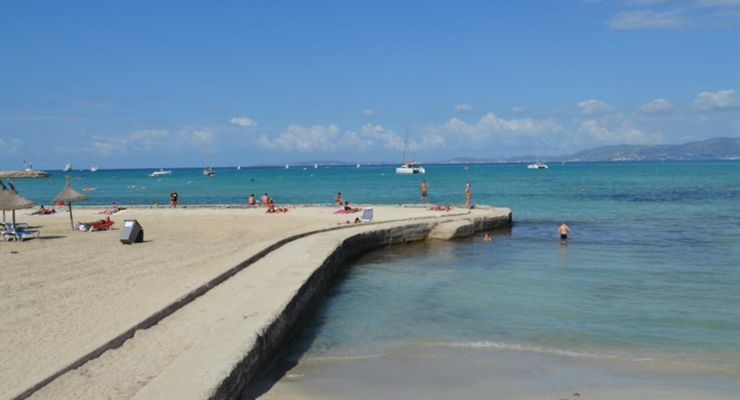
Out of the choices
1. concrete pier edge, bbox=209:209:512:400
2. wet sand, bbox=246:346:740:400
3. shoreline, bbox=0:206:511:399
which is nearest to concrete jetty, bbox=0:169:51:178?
shoreline, bbox=0:206:511:399

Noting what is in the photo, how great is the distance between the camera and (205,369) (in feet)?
23.3

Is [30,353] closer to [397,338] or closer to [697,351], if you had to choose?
[397,338]

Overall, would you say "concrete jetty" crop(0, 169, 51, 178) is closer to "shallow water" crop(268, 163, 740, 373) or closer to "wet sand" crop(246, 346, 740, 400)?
"shallow water" crop(268, 163, 740, 373)

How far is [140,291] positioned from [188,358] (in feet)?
17.9

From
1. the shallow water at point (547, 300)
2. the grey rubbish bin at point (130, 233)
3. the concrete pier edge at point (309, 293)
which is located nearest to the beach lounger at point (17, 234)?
the grey rubbish bin at point (130, 233)

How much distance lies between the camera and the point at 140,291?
41.1 feet

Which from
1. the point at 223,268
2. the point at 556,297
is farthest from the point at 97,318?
the point at 556,297

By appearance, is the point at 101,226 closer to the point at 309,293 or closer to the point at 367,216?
the point at 367,216

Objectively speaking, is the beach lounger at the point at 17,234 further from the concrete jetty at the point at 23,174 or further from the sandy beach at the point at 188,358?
the concrete jetty at the point at 23,174

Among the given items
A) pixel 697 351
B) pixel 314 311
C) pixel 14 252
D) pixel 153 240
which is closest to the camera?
pixel 697 351

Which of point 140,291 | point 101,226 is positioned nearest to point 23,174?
point 101,226

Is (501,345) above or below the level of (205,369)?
below

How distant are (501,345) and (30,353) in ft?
21.6

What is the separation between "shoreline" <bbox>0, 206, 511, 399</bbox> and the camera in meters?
7.50
